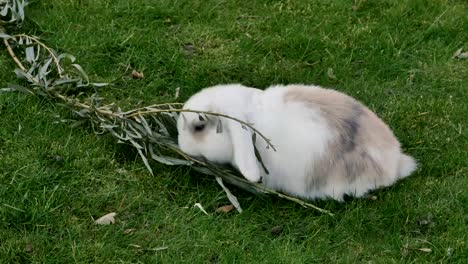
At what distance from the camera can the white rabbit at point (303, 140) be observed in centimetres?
390

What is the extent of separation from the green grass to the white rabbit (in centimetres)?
14

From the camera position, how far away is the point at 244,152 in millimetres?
3771

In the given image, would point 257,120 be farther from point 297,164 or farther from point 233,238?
point 233,238

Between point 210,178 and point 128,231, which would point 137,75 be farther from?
point 128,231

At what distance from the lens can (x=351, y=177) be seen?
12.9 feet

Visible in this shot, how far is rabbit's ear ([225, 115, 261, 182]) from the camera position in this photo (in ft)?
12.4

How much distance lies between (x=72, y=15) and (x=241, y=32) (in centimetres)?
125

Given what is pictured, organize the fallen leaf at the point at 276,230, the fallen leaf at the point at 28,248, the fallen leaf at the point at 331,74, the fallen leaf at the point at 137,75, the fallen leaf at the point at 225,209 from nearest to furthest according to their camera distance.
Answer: the fallen leaf at the point at 28,248 → the fallen leaf at the point at 276,230 → the fallen leaf at the point at 225,209 → the fallen leaf at the point at 137,75 → the fallen leaf at the point at 331,74

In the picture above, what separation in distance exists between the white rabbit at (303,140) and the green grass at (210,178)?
0.14 m

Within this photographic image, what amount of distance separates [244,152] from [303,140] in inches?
13.4

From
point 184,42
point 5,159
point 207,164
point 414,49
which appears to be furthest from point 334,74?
point 5,159

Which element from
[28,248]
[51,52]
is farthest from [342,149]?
[51,52]

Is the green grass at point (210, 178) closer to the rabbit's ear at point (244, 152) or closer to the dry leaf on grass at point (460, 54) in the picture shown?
the dry leaf on grass at point (460, 54)

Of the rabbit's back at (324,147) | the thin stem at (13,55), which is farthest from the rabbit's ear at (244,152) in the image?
the thin stem at (13,55)
